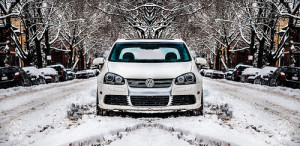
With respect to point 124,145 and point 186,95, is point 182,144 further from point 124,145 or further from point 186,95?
point 186,95

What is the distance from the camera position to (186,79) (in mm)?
5512

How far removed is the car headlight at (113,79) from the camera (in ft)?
17.8

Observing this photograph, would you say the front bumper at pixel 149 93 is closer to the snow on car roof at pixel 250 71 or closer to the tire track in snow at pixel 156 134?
the tire track in snow at pixel 156 134

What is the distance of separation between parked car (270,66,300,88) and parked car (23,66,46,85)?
1458cm

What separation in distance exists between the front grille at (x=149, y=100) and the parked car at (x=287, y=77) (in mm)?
12437

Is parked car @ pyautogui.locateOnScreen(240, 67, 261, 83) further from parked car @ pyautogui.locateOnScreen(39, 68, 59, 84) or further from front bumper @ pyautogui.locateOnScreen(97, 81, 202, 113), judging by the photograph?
front bumper @ pyautogui.locateOnScreen(97, 81, 202, 113)

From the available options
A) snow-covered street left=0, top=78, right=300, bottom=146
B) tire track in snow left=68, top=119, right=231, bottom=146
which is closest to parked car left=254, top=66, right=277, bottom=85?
snow-covered street left=0, top=78, right=300, bottom=146

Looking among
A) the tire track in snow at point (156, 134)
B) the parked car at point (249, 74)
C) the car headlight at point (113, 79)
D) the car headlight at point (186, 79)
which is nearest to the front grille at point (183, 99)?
the car headlight at point (186, 79)

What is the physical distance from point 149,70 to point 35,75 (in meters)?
14.6

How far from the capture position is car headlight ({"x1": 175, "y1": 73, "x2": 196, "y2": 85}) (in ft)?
17.8

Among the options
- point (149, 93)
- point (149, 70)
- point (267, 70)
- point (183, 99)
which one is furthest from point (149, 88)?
point (267, 70)

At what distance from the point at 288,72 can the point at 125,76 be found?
13.1 m

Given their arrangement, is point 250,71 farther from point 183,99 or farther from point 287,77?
point 183,99

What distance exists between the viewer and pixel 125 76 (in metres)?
5.37
